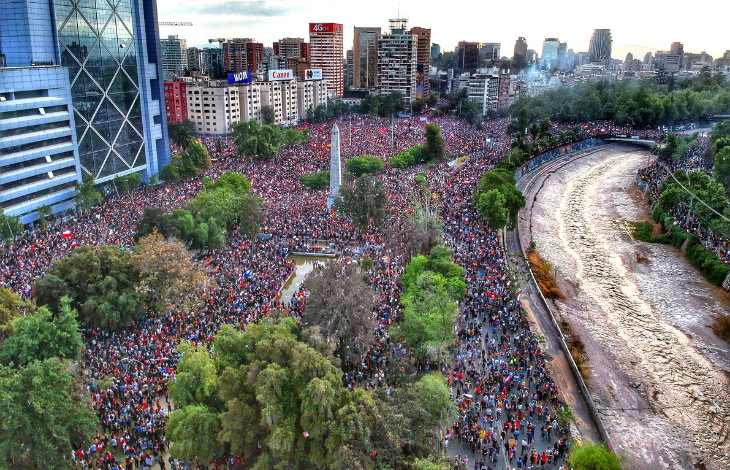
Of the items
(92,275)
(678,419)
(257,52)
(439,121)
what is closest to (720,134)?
(439,121)

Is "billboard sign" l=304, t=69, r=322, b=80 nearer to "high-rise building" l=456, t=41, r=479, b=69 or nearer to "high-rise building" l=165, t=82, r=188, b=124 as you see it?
"high-rise building" l=165, t=82, r=188, b=124

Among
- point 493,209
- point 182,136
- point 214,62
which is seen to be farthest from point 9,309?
point 214,62

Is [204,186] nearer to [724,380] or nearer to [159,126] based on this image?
[159,126]

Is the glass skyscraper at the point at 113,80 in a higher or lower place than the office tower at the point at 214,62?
lower

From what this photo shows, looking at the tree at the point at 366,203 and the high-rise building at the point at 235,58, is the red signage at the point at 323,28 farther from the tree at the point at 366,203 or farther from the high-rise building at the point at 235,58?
the tree at the point at 366,203

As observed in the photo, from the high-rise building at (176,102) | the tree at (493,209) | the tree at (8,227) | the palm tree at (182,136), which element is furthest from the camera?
the high-rise building at (176,102)

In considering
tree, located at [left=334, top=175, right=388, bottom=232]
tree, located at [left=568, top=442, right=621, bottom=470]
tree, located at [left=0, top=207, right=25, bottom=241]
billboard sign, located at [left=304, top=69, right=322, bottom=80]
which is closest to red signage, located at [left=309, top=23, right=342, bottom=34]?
billboard sign, located at [left=304, top=69, right=322, bottom=80]

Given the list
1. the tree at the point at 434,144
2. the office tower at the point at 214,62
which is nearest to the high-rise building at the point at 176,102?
Answer: the tree at the point at 434,144
